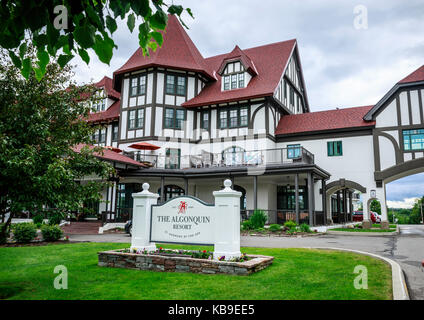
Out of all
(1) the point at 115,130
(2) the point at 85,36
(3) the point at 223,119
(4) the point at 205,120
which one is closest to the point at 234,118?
(3) the point at 223,119

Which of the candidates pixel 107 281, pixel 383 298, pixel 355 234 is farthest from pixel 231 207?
pixel 355 234

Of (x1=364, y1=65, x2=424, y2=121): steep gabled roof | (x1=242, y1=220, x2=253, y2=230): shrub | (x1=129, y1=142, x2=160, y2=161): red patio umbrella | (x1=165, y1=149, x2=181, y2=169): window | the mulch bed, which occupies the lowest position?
the mulch bed

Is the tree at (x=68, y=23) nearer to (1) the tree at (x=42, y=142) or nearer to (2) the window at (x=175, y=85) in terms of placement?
(1) the tree at (x=42, y=142)

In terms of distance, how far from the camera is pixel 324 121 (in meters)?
26.1

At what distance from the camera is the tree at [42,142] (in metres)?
5.93

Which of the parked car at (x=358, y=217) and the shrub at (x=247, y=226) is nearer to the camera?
the shrub at (x=247, y=226)

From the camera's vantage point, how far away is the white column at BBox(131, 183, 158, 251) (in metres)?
9.14

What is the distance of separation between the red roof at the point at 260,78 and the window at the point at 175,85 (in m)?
1.24

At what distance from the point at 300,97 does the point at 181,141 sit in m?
13.0

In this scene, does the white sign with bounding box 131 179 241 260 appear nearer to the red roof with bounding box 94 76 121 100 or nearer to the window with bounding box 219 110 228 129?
the window with bounding box 219 110 228 129

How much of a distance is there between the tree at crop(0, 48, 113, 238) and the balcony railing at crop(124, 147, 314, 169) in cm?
1627

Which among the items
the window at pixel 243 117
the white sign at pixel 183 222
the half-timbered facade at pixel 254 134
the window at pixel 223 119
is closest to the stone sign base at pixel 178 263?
the white sign at pixel 183 222

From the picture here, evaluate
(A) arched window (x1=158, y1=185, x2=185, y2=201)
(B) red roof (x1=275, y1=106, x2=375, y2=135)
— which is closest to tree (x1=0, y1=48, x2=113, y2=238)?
(A) arched window (x1=158, y1=185, x2=185, y2=201)
